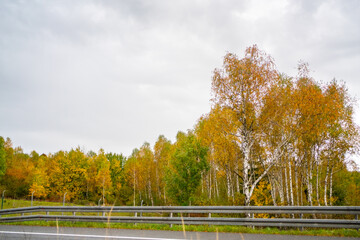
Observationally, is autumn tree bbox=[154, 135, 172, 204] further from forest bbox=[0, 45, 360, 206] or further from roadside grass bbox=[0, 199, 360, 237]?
roadside grass bbox=[0, 199, 360, 237]

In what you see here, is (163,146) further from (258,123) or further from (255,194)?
(258,123)

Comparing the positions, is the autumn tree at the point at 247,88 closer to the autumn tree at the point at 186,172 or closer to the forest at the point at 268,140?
the forest at the point at 268,140

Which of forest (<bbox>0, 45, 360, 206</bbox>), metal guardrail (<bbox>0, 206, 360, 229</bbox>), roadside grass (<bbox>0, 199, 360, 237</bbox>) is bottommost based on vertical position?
roadside grass (<bbox>0, 199, 360, 237</bbox>)

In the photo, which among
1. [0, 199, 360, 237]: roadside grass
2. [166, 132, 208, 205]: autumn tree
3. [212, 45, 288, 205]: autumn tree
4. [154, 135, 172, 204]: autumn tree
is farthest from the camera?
[154, 135, 172, 204]: autumn tree

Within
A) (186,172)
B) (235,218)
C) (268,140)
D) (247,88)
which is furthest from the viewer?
(186,172)

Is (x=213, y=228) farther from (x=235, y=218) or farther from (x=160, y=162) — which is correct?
(x=160, y=162)

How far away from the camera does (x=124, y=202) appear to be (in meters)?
58.6

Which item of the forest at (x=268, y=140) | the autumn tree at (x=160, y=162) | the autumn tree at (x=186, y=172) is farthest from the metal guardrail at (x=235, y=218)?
the autumn tree at (x=160, y=162)

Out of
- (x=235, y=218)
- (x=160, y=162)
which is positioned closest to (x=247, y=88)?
(x=235, y=218)

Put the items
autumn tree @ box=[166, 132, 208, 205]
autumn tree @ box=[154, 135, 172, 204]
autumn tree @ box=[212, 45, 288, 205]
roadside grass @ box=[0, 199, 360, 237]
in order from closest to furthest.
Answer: roadside grass @ box=[0, 199, 360, 237] < autumn tree @ box=[212, 45, 288, 205] < autumn tree @ box=[166, 132, 208, 205] < autumn tree @ box=[154, 135, 172, 204]

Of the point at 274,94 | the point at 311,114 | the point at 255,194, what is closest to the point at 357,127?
the point at 311,114

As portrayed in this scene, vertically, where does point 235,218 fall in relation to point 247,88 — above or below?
below

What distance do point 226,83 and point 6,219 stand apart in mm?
13743

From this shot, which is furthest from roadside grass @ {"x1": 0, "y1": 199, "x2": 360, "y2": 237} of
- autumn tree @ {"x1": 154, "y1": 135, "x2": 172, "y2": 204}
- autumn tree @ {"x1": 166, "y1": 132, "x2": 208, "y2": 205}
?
autumn tree @ {"x1": 154, "y1": 135, "x2": 172, "y2": 204}
